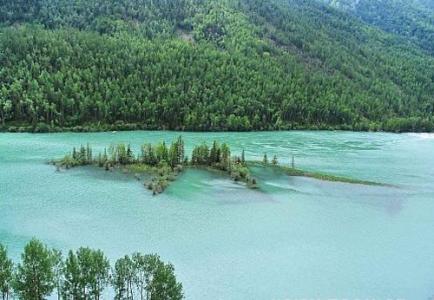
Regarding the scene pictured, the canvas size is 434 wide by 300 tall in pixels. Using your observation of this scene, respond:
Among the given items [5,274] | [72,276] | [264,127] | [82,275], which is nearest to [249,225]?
[82,275]

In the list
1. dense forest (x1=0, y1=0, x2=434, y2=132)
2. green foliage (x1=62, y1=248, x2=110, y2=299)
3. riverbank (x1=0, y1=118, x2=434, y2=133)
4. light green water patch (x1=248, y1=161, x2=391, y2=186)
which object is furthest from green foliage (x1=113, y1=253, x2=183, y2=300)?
dense forest (x1=0, y1=0, x2=434, y2=132)

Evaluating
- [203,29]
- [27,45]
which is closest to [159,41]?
[203,29]

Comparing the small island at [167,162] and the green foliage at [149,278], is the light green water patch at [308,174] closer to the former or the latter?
the small island at [167,162]

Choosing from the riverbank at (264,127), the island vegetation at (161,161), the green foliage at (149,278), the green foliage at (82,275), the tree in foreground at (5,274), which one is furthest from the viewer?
the riverbank at (264,127)

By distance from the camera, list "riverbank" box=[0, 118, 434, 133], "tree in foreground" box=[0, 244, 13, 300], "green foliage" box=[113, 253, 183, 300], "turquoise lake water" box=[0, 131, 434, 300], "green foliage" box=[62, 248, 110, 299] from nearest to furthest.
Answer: "tree in foreground" box=[0, 244, 13, 300] < "green foliage" box=[62, 248, 110, 299] < "green foliage" box=[113, 253, 183, 300] < "turquoise lake water" box=[0, 131, 434, 300] < "riverbank" box=[0, 118, 434, 133]

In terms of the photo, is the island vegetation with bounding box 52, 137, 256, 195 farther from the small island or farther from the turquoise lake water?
the turquoise lake water

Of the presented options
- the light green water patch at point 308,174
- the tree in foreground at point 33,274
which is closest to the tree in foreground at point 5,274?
the tree in foreground at point 33,274

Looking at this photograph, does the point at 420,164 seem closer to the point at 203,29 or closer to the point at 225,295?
the point at 225,295
